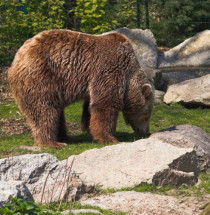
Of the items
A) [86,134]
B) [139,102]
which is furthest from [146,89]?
[86,134]

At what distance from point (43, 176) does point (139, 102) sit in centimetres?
415

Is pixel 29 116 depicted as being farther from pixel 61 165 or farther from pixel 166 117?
pixel 166 117

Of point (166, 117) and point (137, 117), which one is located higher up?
point (137, 117)

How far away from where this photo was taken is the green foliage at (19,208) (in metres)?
4.81

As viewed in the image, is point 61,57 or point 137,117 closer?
Answer: point 61,57

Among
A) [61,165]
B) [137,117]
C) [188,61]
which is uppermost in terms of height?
[61,165]

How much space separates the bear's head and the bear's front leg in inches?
18.1

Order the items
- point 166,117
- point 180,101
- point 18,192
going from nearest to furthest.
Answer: point 18,192 < point 166,117 < point 180,101

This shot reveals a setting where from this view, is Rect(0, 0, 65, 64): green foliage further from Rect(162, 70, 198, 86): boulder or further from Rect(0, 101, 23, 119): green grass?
Rect(162, 70, 198, 86): boulder

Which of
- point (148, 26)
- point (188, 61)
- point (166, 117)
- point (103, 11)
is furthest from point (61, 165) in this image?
point (148, 26)

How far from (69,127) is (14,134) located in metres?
1.30

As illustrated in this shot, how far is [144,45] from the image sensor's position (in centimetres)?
1852

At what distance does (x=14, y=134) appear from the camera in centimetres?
1134

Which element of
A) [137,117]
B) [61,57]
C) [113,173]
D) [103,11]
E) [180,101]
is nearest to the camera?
[113,173]
